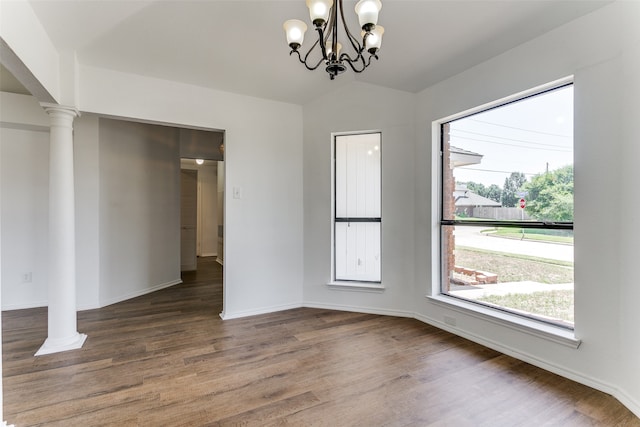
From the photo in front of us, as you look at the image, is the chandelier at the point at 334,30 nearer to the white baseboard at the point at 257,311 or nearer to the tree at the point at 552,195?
the tree at the point at 552,195

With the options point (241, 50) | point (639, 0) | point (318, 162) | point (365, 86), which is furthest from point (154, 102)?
point (639, 0)

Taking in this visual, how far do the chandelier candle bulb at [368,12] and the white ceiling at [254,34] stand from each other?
80cm

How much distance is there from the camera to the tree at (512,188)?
8.49 feet

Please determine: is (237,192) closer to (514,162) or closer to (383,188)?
(383,188)

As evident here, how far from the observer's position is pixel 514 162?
8.62 feet

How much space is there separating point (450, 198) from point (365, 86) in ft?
5.44

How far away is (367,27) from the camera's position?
1653 mm

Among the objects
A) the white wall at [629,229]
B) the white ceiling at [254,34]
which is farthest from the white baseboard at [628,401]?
the white ceiling at [254,34]

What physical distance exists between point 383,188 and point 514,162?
4.49 ft

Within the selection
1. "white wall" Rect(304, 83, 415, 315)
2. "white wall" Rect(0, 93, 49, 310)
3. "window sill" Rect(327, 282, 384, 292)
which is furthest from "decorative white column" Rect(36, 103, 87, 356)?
"window sill" Rect(327, 282, 384, 292)

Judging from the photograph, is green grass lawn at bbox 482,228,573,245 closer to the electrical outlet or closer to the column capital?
the electrical outlet

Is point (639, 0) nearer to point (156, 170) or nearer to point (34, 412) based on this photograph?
point (34, 412)

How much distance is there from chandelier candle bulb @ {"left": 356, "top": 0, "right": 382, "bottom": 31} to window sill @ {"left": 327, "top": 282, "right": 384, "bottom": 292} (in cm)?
278

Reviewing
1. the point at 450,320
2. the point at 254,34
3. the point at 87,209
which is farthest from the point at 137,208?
the point at 450,320
